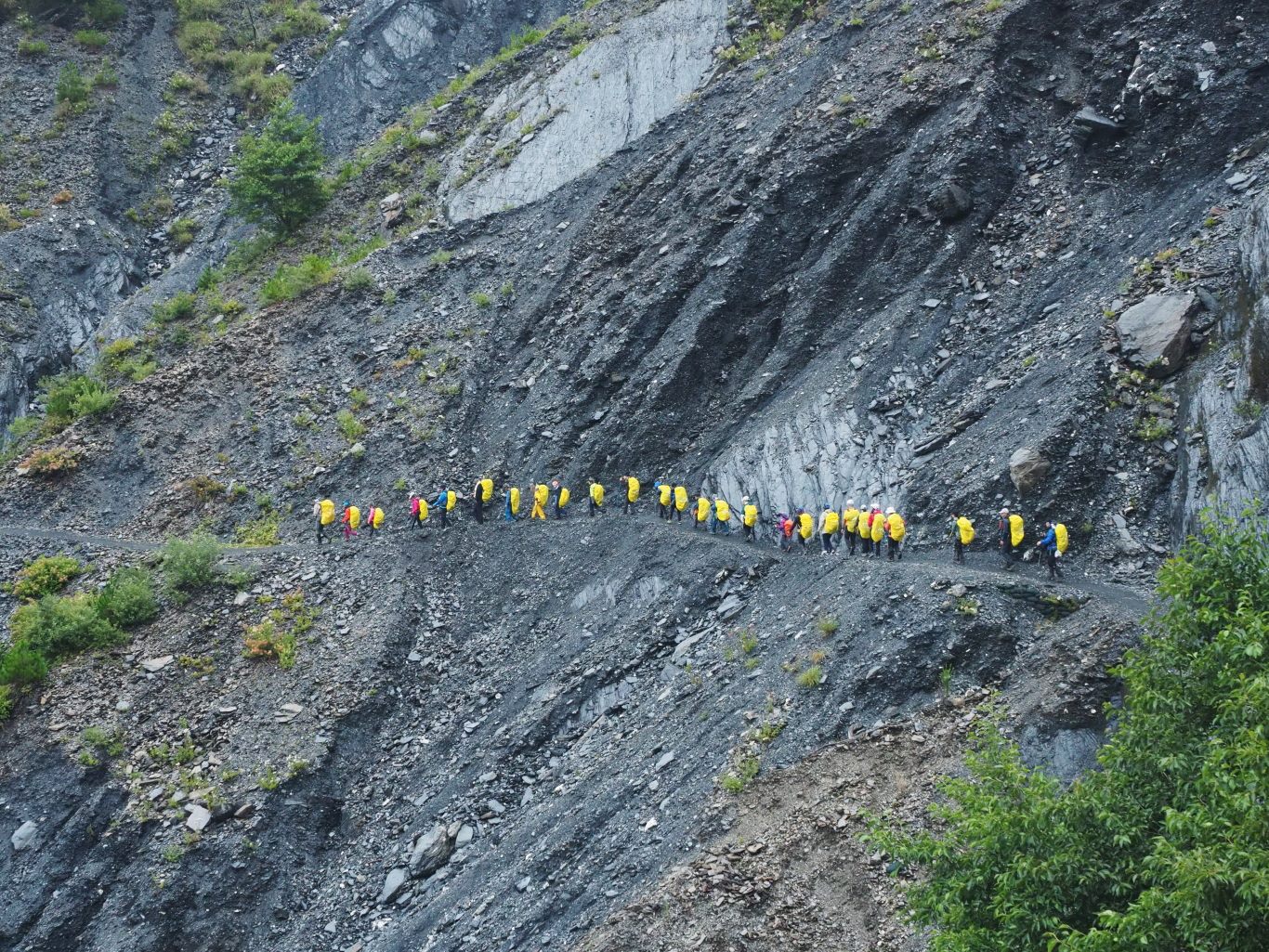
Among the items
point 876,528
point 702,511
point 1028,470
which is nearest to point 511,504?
point 702,511

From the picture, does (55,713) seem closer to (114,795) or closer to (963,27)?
(114,795)

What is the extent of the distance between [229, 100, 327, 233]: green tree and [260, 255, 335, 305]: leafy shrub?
3168mm

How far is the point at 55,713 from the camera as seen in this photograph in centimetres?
2502

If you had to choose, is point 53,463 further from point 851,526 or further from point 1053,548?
point 1053,548

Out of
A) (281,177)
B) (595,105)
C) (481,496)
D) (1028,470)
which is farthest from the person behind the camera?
(281,177)

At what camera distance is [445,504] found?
28.0 meters

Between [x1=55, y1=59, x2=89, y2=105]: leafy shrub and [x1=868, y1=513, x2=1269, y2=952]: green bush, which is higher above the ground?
[x1=55, y1=59, x2=89, y2=105]: leafy shrub

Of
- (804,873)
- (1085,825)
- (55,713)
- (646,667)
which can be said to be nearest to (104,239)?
(55,713)

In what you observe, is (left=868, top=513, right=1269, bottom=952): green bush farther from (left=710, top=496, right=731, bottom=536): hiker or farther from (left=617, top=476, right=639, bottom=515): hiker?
(left=617, top=476, right=639, bottom=515): hiker

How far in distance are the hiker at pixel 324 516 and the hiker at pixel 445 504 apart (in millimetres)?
2555

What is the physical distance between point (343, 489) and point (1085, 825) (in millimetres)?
22230

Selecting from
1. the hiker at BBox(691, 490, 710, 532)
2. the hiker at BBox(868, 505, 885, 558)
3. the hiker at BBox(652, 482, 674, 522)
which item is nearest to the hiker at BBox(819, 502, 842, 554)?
the hiker at BBox(868, 505, 885, 558)

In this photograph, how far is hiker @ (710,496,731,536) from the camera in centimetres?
2445

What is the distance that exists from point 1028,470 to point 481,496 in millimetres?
12694
